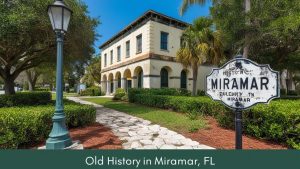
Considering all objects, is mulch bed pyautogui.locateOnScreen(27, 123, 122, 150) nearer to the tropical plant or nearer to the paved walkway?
the paved walkway

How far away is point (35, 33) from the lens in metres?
8.05

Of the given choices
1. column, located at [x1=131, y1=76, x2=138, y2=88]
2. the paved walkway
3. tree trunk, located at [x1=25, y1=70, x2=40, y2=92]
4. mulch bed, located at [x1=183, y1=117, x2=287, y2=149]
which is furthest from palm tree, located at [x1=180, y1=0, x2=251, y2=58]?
tree trunk, located at [x1=25, y1=70, x2=40, y2=92]

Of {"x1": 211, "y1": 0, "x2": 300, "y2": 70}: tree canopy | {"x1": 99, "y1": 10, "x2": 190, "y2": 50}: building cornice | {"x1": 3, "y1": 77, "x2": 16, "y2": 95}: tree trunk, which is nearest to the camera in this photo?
{"x1": 211, "y1": 0, "x2": 300, "y2": 70}: tree canopy

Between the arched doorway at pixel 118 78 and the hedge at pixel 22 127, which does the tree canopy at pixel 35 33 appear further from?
the arched doorway at pixel 118 78

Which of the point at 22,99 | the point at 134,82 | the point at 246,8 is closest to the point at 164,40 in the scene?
the point at 134,82

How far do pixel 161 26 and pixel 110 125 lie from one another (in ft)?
45.4

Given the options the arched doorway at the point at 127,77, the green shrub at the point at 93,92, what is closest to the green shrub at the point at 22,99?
the arched doorway at the point at 127,77

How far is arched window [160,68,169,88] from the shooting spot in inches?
764

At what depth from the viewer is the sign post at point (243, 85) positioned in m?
2.72

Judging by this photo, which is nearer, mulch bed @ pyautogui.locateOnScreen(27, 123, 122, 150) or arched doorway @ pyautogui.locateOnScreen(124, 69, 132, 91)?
mulch bed @ pyautogui.locateOnScreen(27, 123, 122, 150)

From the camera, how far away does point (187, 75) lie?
833 inches

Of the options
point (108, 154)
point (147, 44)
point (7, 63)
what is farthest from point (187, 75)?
point (108, 154)

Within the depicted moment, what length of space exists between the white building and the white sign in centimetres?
1482

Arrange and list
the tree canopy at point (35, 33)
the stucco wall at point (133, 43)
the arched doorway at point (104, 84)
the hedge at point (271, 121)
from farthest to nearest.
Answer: the arched doorway at point (104, 84) → the stucco wall at point (133, 43) → the tree canopy at point (35, 33) → the hedge at point (271, 121)
